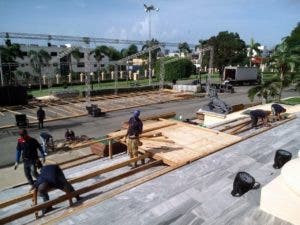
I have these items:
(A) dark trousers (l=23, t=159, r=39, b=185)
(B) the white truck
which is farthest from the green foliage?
(B) the white truck

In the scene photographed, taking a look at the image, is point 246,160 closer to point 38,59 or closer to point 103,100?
point 103,100

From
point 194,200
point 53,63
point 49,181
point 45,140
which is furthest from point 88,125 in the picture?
point 53,63

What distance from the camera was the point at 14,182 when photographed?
537 inches

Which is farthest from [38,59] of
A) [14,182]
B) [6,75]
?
[14,182]

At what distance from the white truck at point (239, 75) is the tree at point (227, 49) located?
815 centimetres

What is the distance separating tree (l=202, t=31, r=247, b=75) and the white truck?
8154 mm

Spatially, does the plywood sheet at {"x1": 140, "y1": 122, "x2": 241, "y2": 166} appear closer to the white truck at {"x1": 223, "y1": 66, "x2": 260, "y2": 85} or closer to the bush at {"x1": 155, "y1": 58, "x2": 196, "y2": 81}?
the white truck at {"x1": 223, "y1": 66, "x2": 260, "y2": 85}

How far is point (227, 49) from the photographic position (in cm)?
6222

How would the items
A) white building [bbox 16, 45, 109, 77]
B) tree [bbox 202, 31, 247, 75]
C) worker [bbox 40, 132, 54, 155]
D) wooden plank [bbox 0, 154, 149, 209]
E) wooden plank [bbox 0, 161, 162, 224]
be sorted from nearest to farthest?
wooden plank [bbox 0, 161, 162, 224] → wooden plank [bbox 0, 154, 149, 209] → worker [bbox 40, 132, 54, 155] → white building [bbox 16, 45, 109, 77] → tree [bbox 202, 31, 247, 75]

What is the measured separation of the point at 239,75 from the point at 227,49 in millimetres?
10921

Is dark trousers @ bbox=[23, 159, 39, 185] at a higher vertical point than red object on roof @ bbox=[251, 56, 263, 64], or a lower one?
lower

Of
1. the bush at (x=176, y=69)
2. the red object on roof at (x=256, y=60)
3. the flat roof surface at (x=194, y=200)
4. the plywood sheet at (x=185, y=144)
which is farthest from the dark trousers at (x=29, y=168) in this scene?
the red object on roof at (x=256, y=60)

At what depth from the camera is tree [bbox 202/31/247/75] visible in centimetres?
6212

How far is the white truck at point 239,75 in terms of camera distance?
174 ft
